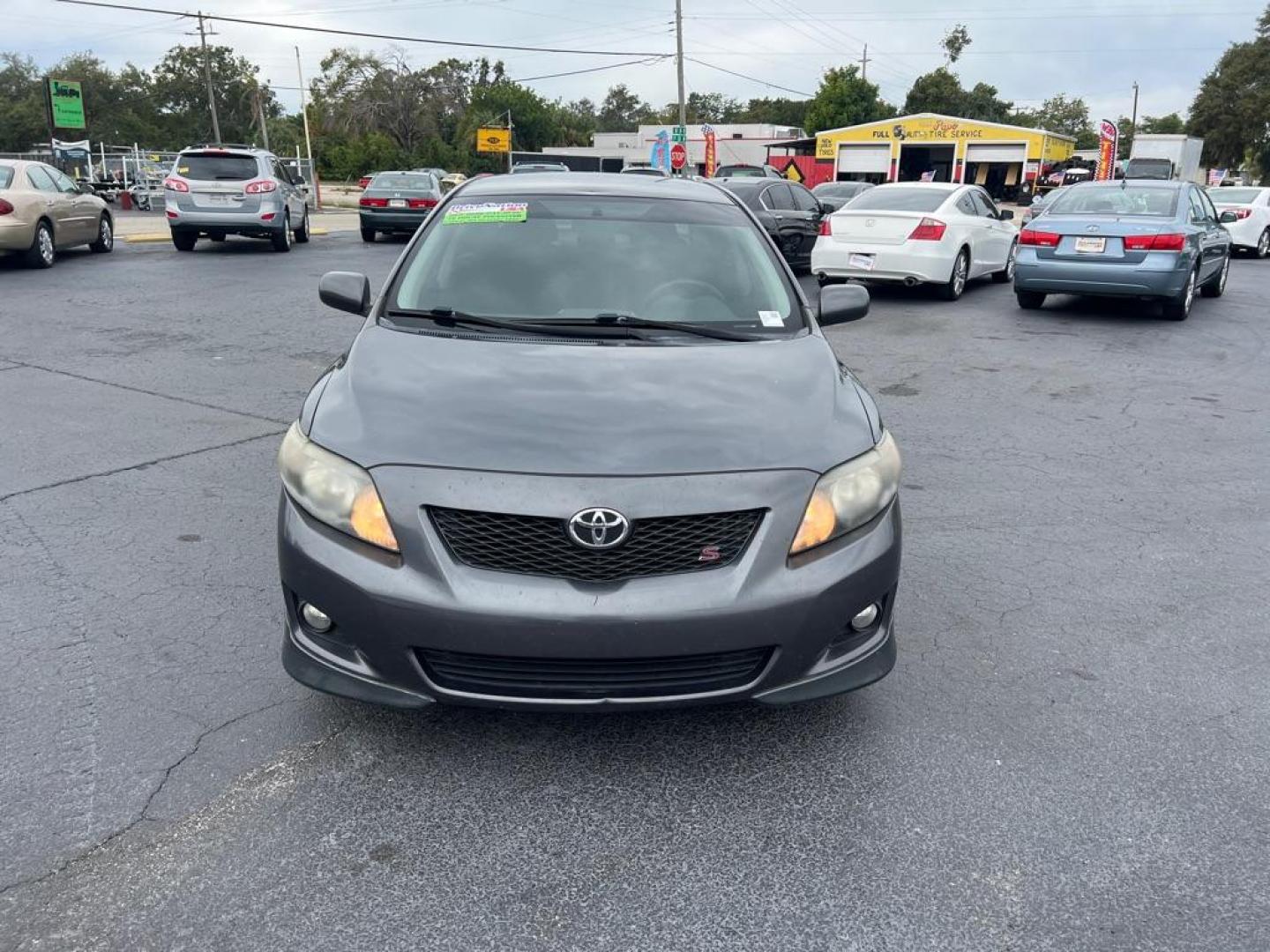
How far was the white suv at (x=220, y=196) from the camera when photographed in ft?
57.6

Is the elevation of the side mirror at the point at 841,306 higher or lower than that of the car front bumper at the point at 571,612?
higher

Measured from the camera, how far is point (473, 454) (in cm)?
286

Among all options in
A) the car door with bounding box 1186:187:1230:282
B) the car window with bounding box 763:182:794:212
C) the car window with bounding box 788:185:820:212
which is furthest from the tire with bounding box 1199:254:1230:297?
the car window with bounding box 763:182:794:212

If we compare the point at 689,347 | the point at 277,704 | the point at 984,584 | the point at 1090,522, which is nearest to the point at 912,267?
the point at 1090,522

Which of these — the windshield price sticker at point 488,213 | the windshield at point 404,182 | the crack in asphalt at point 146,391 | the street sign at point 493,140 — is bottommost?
the crack in asphalt at point 146,391

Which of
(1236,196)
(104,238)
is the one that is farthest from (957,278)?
(1236,196)

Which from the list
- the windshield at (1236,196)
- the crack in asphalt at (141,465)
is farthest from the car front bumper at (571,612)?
the windshield at (1236,196)

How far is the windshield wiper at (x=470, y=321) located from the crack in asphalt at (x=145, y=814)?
142 centimetres

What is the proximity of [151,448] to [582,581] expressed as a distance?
4494mm

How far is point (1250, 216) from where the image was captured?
22141mm

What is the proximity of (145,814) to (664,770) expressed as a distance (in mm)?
1416

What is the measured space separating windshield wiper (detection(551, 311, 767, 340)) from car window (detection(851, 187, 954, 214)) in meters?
9.72

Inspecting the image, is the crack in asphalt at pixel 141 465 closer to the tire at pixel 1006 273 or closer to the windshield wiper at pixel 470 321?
the windshield wiper at pixel 470 321

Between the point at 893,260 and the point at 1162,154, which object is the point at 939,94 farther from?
the point at 893,260
